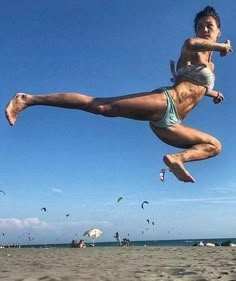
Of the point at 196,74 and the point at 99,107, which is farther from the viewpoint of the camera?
the point at 196,74

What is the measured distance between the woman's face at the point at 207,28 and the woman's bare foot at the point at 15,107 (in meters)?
2.72

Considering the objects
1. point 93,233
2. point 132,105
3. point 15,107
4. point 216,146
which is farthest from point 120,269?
point 93,233

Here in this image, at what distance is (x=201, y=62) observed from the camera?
676 cm

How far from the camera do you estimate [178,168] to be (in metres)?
5.95

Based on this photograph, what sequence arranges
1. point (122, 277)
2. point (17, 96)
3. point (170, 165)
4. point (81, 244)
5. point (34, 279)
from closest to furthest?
point (170, 165) → point (17, 96) → point (34, 279) → point (122, 277) → point (81, 244)

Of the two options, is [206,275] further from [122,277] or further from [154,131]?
[154,131]

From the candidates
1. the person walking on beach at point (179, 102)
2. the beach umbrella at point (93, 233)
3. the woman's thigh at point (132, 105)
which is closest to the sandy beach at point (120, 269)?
the person walking on beach at point (179, 102)

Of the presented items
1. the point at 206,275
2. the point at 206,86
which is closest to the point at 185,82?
the point at 206,86

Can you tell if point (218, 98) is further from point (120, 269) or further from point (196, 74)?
point (120, 269)

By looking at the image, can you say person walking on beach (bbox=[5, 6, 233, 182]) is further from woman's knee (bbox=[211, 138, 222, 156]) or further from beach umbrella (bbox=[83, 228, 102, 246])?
beach umbrella (bbox=[83, 228, 102, 246])

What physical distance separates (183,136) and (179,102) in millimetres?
492

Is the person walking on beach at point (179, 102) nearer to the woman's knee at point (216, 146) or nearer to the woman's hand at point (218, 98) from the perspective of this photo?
the woman's knee at point (216, 146)

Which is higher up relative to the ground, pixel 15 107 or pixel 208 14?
pixel 208 14

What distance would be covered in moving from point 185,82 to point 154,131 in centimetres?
84
